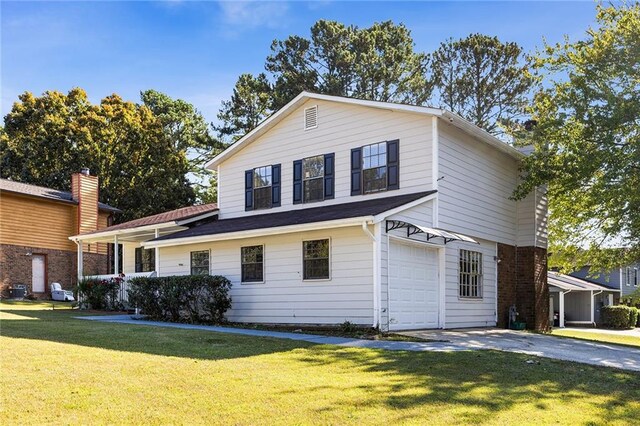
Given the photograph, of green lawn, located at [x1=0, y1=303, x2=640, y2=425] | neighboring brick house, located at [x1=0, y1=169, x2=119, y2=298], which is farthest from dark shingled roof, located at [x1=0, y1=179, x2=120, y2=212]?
green lawn, located at [x1=0, y1=303, x2=640, y2=425]

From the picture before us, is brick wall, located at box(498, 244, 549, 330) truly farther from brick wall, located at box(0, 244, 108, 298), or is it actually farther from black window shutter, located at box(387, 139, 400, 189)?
brick wall, located at box(0, 244, 108, 298)

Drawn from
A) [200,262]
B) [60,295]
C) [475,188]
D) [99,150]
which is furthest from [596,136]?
[99,150]

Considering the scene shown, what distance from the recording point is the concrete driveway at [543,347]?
11.2 metres

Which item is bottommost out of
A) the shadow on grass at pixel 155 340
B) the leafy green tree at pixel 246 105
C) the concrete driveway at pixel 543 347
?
the concrete driveway at pixel 543 347

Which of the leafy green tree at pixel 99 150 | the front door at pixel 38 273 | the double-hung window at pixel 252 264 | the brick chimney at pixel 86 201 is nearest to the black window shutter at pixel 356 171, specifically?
the double-hung window at pixel 252 264

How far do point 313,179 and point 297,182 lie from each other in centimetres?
63

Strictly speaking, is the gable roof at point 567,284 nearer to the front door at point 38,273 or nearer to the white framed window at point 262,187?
the white framed window at point 262,187

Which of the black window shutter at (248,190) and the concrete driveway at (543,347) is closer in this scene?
the concrete driveway at (543,347)

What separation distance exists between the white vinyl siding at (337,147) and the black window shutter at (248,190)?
0.51 feet

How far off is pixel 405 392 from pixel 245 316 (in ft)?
32.1

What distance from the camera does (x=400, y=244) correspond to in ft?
47.4

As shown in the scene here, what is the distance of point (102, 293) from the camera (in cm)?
2036

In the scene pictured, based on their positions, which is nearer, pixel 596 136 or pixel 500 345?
pixel 500 345

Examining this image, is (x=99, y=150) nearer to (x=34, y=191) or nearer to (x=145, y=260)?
(x=34, y=191)
